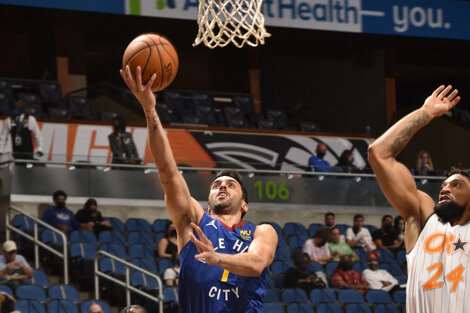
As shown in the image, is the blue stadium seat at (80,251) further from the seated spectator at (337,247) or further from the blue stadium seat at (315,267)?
the seated spectator at (337,247)

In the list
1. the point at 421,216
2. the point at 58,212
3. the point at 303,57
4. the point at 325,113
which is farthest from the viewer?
the point at 303,57

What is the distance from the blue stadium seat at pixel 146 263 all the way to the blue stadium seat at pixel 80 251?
1.71 ft

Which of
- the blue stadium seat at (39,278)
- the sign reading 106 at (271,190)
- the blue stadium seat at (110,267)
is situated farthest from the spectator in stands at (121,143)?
the blue stadium seat at (39,278)

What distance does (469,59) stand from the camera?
76.2 ft

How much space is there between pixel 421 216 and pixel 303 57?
1756 centimetres

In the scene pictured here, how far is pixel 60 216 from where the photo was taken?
12.6 m

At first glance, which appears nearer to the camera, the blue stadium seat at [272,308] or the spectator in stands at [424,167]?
the blue stadium seat at [272,308]

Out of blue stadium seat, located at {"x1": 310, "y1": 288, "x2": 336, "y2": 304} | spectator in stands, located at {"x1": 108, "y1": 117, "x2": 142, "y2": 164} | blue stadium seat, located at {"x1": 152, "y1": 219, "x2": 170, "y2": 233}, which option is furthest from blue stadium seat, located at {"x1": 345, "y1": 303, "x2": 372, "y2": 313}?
spectator in stands, located at {"x1": 108, "y1": 117, "x2": 142, "y2": 164}

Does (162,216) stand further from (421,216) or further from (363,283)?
(421,216)

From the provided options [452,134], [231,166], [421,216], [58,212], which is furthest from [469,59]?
[421,216]

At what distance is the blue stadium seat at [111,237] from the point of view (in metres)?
12.5

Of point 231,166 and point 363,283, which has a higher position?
point 231,166

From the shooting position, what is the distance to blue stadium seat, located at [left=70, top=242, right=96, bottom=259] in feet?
39.1

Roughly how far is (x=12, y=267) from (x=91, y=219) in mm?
2243
